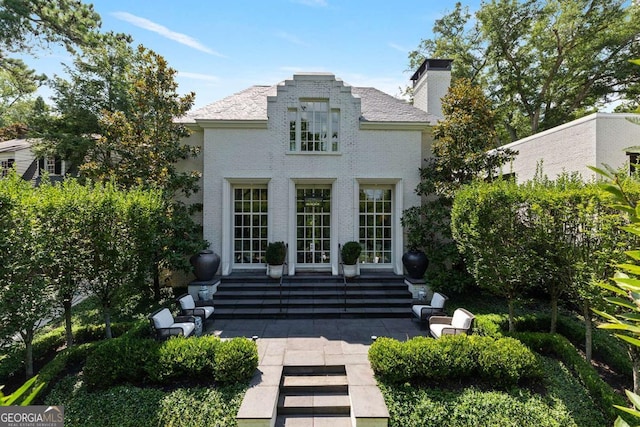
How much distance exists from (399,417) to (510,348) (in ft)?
9.42

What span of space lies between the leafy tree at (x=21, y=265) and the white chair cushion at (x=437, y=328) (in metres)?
8.90

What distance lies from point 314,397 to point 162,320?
4378 millimetres

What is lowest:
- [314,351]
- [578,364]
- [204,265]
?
[314,351]

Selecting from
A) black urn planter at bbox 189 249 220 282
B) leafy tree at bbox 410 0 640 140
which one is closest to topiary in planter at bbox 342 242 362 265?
black urn planter at bbox 189 249 220 282

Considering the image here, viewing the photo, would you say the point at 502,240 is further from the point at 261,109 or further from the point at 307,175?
the point at 261,109

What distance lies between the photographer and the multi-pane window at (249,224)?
13188 millimetres

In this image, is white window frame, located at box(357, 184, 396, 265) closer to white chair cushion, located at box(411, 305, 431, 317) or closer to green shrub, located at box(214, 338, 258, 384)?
white chair cushion, located at box(411, 305, 431, 317)

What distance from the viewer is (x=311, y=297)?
36.9ft

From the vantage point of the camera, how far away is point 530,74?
2220cm

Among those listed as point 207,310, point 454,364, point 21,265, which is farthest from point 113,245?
point 454,364

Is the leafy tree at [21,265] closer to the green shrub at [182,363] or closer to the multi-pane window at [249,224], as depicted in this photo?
the green shrub at [182,363]

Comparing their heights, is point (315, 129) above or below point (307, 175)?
above

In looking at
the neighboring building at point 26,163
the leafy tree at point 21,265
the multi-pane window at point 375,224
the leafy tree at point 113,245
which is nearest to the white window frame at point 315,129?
the multi-pane window at point 375,224

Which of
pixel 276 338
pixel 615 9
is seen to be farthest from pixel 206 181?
pixel 615 9
